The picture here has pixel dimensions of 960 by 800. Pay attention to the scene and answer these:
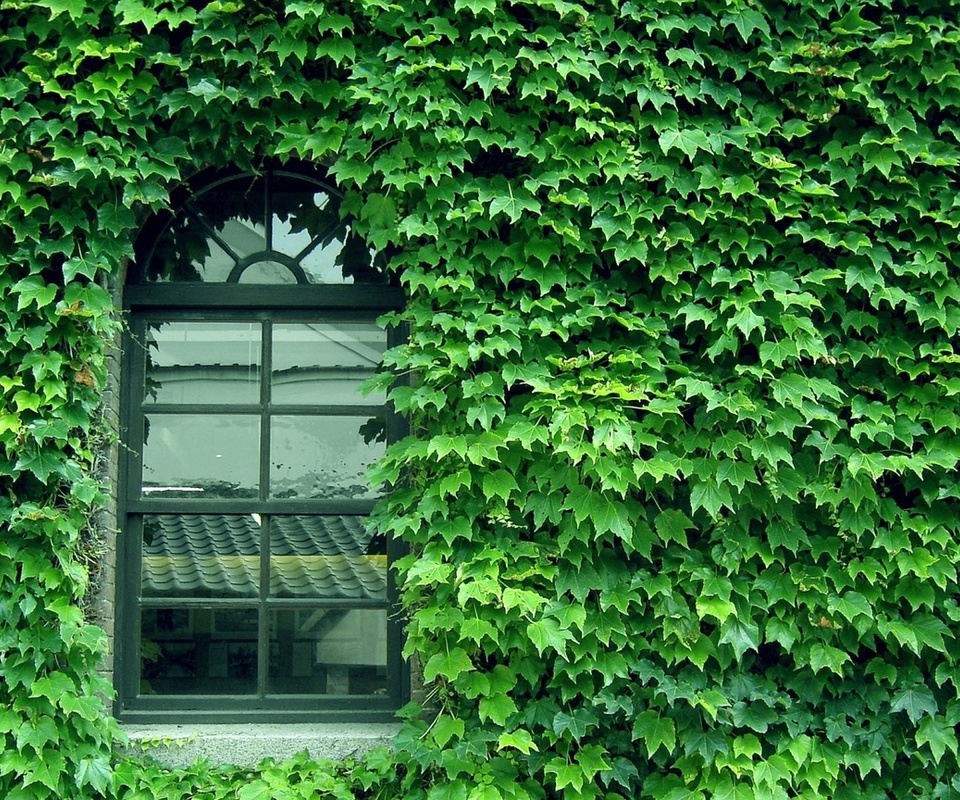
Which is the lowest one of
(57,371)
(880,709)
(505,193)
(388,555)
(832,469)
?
(880,709)

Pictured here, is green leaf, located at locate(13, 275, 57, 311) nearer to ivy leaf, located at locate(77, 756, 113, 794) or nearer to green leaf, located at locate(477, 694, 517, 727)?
ivy leaf, located at locate(77, 756, 113, 794)

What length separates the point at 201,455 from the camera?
503 cm

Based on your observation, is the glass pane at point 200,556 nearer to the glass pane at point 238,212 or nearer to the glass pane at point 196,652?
the glass pane at point 196,652

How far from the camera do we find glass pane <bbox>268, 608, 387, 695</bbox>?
4.93 meters

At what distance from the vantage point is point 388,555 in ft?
16.4

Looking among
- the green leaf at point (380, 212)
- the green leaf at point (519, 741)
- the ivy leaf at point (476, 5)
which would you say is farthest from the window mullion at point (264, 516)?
the ivy leaf at point (476, 5)

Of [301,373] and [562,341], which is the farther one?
[301,373]

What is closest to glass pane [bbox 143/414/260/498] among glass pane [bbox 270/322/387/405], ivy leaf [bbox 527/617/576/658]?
glass pane [bbox 270/322/387/405]

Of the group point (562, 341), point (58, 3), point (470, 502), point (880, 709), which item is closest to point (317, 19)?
point (58, 3)

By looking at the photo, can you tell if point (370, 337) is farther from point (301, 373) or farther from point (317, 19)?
point (317, 19)

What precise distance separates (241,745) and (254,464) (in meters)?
1.24

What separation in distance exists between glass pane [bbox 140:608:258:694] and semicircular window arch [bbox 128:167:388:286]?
1.56 metres

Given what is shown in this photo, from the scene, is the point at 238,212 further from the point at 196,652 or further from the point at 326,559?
the point at 196,652

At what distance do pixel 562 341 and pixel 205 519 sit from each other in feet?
5.98
